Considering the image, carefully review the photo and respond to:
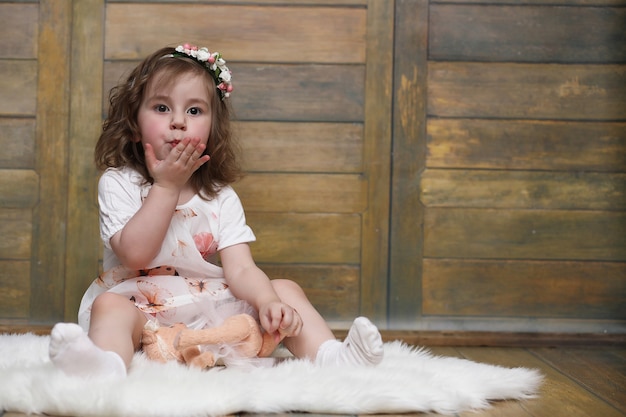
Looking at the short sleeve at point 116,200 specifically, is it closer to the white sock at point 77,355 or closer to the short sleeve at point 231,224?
the short sleeve at point 231,224

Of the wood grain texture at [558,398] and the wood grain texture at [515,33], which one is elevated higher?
the wood grain texture at [515,33]

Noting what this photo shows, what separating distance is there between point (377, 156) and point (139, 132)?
694mm

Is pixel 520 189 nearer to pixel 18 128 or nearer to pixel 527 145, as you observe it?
pixel 527 145

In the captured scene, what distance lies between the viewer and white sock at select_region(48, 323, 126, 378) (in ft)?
3.69

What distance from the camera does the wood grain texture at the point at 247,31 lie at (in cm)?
204

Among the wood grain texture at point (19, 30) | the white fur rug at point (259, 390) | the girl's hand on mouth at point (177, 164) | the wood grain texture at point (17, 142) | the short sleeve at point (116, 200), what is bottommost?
the white fur rug at point (259, 390)

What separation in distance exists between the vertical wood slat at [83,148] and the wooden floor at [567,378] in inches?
36.8

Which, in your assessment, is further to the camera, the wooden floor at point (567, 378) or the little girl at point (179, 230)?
the little girl at point (179, 230)

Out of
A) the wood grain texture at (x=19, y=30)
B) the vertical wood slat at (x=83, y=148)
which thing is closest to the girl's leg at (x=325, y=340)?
the vertical wood slat at (x=83, y=148)

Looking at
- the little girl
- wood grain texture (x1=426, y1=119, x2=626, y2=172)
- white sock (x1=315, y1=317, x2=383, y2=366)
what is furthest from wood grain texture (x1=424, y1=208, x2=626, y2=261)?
white sock (x1=315, y1=317, x2=383, y2=366)

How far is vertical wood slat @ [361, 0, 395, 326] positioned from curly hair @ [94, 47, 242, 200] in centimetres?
48

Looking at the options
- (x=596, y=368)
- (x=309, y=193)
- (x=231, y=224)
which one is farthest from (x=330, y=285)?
(x=596, y=368)

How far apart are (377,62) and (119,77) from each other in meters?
0.69

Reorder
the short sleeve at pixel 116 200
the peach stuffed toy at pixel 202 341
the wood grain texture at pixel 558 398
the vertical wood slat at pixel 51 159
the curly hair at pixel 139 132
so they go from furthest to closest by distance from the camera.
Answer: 1. the vertical wood slat at pixel 51 159
2. the curly hair at pixel 139 132
3. the short sleeve at pixel 116 200
4. the peach stuffed toy at pixel 202 341
5. the wood grain texture at pixel 558 398
